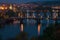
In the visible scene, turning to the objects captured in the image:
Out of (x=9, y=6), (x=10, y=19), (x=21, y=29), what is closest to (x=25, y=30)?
(x=21, y=29)

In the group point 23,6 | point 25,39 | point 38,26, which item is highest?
point 23,6

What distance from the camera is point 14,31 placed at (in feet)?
7.66

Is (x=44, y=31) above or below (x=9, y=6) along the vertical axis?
below

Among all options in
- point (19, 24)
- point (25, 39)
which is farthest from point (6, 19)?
point (25, 39)

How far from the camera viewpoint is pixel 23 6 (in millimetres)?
2365

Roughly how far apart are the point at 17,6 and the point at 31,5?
0.20m

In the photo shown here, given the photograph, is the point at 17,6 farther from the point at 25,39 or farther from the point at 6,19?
the point at 25,39

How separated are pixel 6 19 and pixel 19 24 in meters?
0.20

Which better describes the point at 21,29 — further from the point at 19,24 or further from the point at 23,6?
the point at 23,6

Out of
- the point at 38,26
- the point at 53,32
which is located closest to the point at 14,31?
the point at 38,26

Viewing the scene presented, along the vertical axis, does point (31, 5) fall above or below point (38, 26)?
above

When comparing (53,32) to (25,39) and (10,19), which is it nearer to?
(25,39)

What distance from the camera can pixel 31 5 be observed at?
2342 mm

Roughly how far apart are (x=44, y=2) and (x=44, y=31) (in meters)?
0.40
